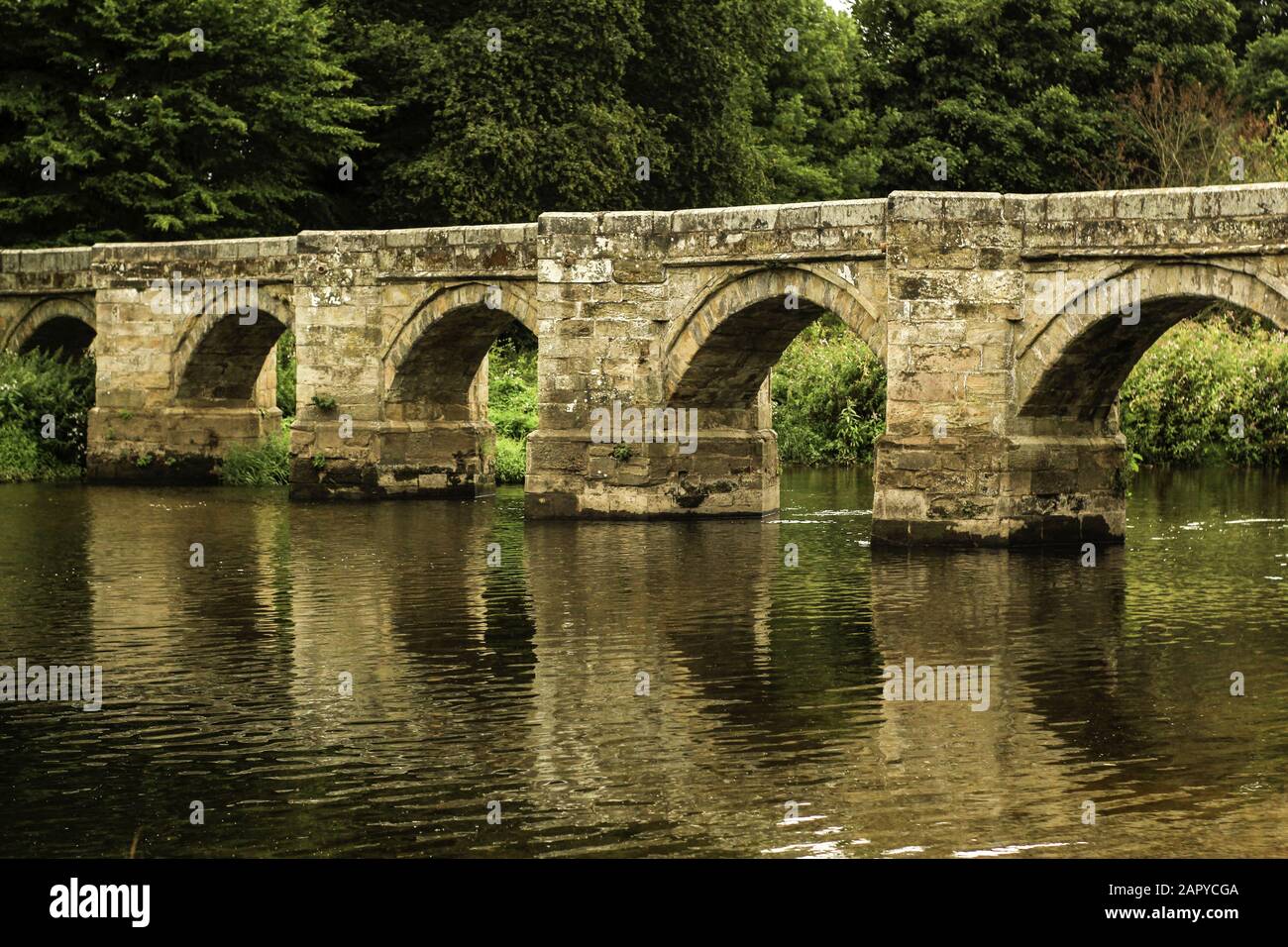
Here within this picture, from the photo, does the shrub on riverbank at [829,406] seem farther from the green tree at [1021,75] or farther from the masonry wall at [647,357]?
the green tree at [1021,75]

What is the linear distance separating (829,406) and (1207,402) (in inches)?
236

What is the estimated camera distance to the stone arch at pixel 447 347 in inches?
948

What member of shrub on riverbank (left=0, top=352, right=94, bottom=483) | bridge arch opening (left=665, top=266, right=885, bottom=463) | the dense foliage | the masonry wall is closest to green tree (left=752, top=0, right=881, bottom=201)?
the dense foliage

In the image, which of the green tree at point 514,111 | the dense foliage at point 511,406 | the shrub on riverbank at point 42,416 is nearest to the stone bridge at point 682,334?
the shrub on riverbank at point 42,416

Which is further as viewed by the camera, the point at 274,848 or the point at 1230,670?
the point at 1230,670

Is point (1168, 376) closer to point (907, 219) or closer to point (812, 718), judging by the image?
point (907, 219)

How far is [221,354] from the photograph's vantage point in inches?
1136

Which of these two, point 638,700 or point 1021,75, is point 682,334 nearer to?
point 638,700

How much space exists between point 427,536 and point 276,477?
8336mm

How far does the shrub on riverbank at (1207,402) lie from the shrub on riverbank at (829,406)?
4.04m

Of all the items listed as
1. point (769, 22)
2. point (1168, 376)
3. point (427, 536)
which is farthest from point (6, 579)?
point (769, 22)

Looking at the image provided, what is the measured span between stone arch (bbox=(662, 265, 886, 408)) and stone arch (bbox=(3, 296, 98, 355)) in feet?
35.6

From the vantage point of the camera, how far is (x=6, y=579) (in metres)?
17.5

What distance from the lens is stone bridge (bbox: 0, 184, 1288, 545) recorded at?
18.7 m
